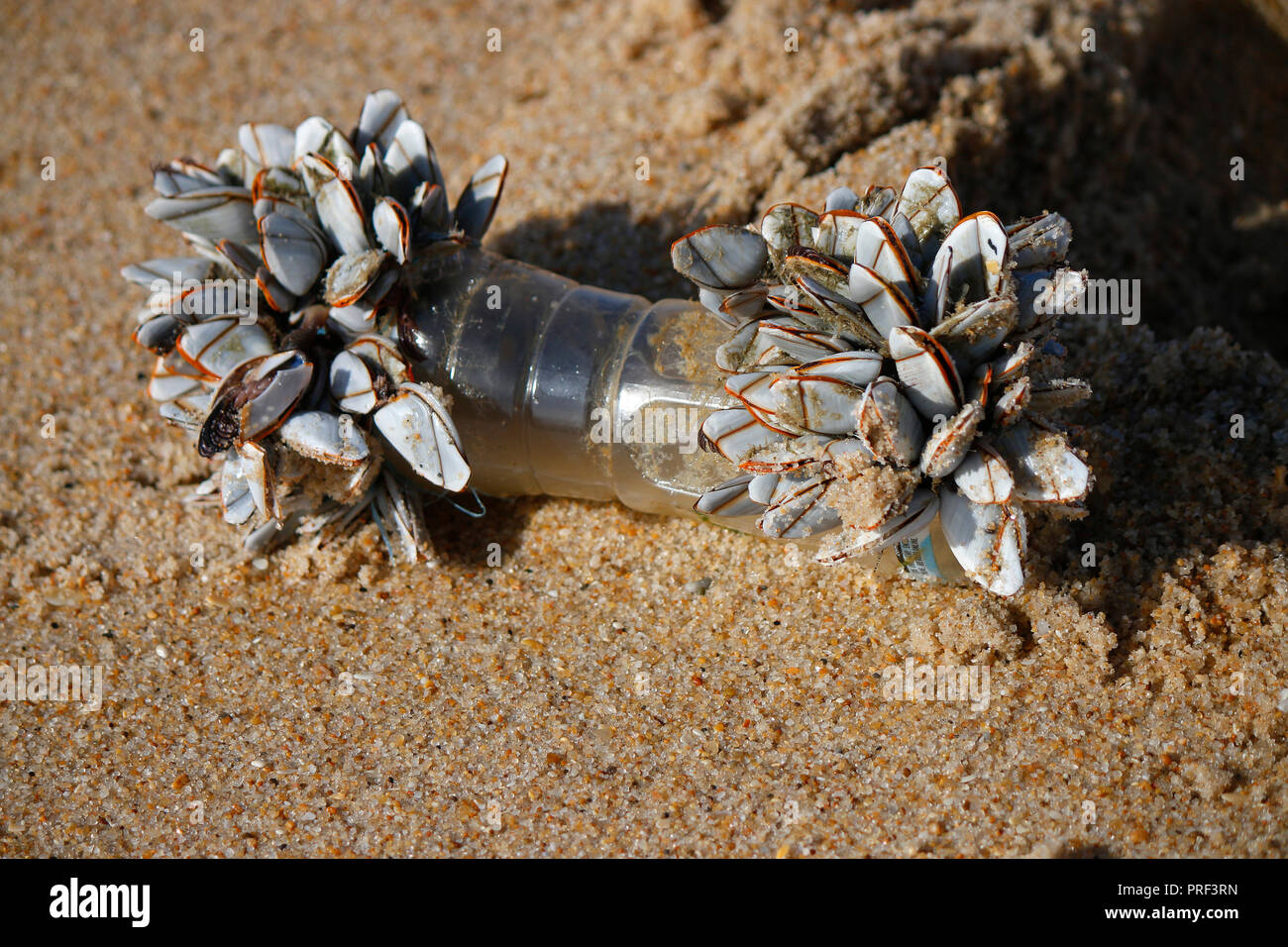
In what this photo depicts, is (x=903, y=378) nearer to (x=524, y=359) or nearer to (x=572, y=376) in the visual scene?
(x=572, y=376)

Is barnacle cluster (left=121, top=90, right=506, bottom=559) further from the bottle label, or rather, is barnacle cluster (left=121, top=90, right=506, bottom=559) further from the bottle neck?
the bottle label

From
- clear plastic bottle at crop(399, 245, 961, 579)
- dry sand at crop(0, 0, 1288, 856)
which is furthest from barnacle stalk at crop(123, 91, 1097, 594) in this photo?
dry sand at crop(0, 0, 1288, 856)

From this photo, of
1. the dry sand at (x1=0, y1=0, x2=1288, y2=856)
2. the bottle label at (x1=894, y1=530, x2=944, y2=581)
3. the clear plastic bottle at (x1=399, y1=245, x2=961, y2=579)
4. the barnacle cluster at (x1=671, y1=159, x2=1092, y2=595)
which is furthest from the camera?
the clear plastic bottle at (x1=399, y1=245, x2=961, y2=579)

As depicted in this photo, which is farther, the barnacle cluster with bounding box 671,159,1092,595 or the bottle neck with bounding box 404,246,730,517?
the bottle neck with bounding box 404,246,730,517

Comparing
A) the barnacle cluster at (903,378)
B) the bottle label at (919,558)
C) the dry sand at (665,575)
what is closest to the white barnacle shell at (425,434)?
the dry sand at (665,575)

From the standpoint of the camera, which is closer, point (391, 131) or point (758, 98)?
point (391, 131)

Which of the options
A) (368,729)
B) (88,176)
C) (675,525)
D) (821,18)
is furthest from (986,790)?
(88,176)

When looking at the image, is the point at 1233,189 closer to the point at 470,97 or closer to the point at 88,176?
the point at 470,97

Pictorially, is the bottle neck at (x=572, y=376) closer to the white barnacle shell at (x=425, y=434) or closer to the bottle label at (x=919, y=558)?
the white barnacle shell at (x=425, y=434)
